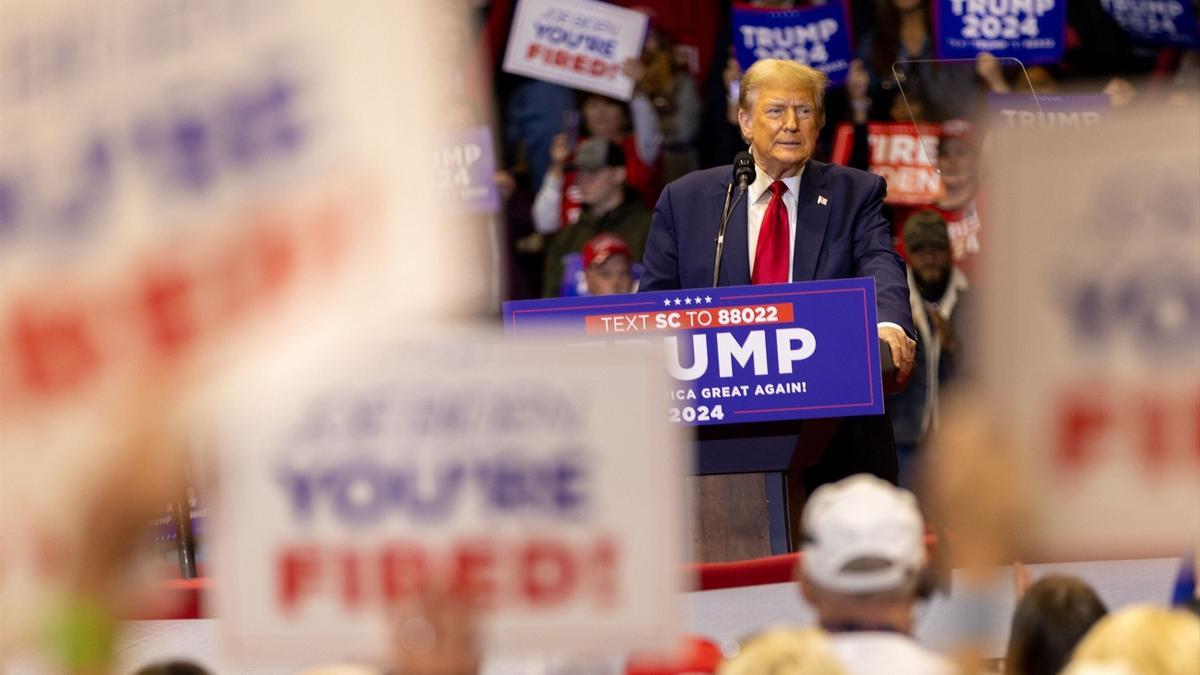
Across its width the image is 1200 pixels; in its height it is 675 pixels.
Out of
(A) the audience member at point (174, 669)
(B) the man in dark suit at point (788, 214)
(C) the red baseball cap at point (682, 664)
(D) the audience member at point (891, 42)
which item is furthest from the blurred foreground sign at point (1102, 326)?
(D) the audience member at point (891, 42)

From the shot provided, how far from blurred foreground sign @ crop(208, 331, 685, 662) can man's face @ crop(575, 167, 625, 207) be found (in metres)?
5.93

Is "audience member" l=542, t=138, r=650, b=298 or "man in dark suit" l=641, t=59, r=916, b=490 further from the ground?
"audience member" l=542, t=138, r=650, b=298

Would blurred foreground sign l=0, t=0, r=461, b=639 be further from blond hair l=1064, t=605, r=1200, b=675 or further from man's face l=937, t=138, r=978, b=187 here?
man's face l=937, t=138, r=978, b=187

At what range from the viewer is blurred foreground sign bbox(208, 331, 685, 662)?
60.8 inches

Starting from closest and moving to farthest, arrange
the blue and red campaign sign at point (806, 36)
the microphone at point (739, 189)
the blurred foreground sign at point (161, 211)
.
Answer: the blurred foreground sign at point (161, 211)
the microphone at point (739, 189)
the blue and red campaign sign at point (806, 36)

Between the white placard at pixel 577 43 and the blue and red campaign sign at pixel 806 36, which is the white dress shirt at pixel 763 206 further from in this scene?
the white placard at pixel 577 43

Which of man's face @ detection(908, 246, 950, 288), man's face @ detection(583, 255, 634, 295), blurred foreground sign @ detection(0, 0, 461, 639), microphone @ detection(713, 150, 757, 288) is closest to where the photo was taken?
blurred foreground sign @ detection(0, 0, 461, 639)

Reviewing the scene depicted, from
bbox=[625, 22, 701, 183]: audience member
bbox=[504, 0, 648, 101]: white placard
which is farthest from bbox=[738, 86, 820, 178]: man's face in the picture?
bbox=[504, 0, 648, 101]: white placard

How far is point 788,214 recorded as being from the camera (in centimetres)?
446

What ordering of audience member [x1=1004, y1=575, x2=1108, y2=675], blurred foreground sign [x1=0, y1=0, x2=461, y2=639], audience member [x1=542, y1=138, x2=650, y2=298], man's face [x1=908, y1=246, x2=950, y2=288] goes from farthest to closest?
1. audience member [x1=542, y1=138, x2=650, y2=298]
2. man's face [x1=908, y1=246, x2=950, y2=288]
3. audience member [x1=1004, y1=575, x2=1108, y2=675]
4. blurred foreground sign [x1=0, y1=0, x2=461, y2=639]

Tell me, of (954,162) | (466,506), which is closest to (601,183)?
(954,162)

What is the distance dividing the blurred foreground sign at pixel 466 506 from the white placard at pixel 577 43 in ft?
20.7

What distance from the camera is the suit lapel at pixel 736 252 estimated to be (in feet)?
14.5

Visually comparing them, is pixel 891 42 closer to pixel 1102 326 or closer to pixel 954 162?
pixel 954 162
